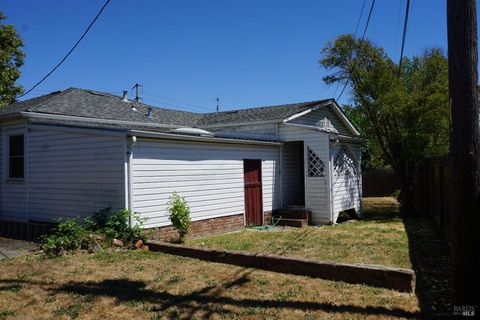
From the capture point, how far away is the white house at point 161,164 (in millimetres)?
10008

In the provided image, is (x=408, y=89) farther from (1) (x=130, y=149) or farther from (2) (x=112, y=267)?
(2) (x=112, y=267)

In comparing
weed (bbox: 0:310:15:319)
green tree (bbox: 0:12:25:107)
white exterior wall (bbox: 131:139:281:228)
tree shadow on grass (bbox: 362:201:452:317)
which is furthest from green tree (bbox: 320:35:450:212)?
green tree (bbox: 0:12:25:107)

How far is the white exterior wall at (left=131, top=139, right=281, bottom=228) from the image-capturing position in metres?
9.95

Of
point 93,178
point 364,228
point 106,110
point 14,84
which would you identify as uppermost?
point 14,84

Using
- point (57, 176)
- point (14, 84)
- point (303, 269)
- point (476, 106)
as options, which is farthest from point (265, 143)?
point (14, 84)

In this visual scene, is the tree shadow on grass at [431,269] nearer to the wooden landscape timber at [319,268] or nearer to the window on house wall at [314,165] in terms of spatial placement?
the wooden landscape timber at [319,268]

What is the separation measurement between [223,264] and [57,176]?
5940 mm

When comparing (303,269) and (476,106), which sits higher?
(476,106)

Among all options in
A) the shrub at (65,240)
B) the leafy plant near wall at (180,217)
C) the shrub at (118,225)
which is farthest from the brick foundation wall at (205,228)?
the shrub at (65,240)

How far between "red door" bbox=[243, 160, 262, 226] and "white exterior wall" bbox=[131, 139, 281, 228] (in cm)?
22

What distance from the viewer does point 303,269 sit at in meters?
6.75

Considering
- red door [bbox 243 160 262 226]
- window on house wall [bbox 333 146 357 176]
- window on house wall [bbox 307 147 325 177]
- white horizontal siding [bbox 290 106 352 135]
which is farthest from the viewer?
white horizontal siding [bbox 290 106 352 135]

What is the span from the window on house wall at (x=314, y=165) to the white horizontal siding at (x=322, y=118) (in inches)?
80.6

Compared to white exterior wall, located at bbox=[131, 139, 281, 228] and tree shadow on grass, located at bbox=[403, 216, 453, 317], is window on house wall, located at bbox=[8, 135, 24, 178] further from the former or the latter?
tree shadow on grass, located at bbox=[403, 216, 453, 317]
